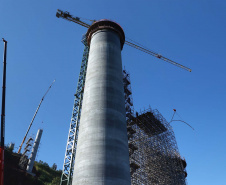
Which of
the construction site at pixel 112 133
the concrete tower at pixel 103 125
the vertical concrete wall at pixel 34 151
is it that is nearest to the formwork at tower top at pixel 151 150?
the construction site at pixel 112 133

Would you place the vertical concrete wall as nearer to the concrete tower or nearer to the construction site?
the construction site

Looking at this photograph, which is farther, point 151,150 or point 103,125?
point 151,150

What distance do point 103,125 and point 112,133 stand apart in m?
1.36

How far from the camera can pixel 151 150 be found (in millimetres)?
43281

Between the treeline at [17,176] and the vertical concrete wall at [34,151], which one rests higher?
the vertical concrete wall at [34,151]

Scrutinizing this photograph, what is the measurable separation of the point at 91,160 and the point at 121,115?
6860 mm

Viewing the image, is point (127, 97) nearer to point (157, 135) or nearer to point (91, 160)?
point (157, 135)

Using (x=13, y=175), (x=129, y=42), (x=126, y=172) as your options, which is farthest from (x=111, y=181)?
(x=129, y=42)

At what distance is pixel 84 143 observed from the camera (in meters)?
22.2

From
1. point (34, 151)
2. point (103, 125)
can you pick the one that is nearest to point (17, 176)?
point (34, 151)

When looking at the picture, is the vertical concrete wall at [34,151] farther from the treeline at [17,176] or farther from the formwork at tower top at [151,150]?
the formwork at tower top at [151,150]

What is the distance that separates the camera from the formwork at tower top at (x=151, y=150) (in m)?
39.6

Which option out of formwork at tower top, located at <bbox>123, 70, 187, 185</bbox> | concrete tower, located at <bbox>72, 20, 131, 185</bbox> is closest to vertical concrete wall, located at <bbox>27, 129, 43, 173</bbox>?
formwork at tower top, located at <bbox>123, 70, 187, 185</bbox>

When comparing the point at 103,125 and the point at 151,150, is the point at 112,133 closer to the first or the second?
the point at 103,125
